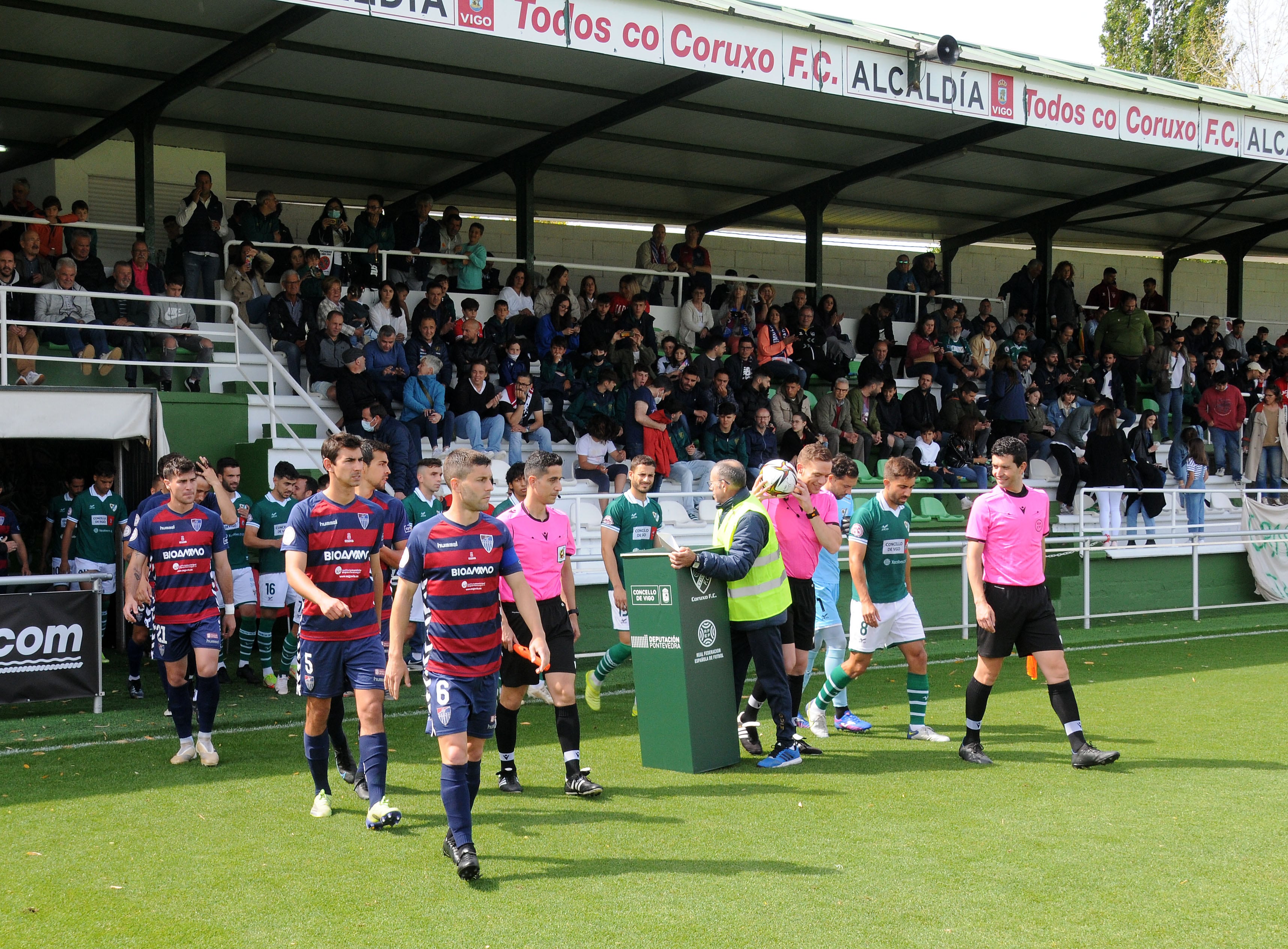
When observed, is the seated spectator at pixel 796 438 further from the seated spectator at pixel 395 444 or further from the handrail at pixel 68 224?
the handrail at pixel 68 224

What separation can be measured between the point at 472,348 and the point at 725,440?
341 centimetres

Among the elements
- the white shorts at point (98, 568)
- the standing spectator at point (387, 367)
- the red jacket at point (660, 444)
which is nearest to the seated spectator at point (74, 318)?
the white shorts at point (98, 568)

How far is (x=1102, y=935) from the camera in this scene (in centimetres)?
439

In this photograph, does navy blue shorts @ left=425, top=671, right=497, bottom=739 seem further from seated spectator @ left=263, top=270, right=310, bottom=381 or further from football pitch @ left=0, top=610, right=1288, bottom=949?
seated spectator @ left=263, top=270, right=310, bottom=381

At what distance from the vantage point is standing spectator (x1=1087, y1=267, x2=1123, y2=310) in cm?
2242

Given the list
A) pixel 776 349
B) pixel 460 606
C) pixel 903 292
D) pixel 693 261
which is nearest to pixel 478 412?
pixel 776 349

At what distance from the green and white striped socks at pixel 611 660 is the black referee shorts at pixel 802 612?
1.39 m

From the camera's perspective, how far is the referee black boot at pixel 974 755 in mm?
7352

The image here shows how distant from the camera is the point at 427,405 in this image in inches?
533

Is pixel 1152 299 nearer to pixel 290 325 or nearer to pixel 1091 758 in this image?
pixel 290 325

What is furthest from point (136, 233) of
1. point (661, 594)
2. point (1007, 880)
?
point (1007, 880)

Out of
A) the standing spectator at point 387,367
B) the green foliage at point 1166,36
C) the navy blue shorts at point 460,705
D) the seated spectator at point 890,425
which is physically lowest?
the navy blue shorts at point 460,705

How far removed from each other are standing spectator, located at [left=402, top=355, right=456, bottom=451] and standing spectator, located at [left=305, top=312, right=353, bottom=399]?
81 cm

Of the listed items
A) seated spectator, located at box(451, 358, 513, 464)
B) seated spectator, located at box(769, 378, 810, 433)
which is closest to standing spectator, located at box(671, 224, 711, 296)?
seated spectator, located at box(769, 378, 810, 433)
